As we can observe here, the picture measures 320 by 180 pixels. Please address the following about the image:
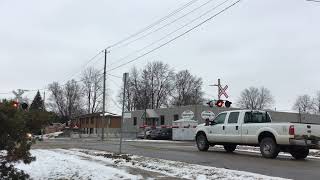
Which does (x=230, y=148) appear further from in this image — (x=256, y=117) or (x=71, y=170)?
(x=71, y=170)

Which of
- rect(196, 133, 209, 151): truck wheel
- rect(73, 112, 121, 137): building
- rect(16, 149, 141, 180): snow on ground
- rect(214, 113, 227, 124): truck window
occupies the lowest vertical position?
rect(16, 149, 141, 180): snow on ground

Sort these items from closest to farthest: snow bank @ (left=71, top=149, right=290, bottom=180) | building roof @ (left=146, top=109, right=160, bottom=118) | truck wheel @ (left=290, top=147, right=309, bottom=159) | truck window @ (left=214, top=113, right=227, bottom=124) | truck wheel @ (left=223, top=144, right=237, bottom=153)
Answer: snow bank @ (left=71, top=149, right=290, bottom=180)
truck wheel @ (left=290, top=147, right=309, bottom=159)
truck window @ (left=214, top=113, right=227, bottom=124)
truck wheel @ (left=223, top=144, right=237, bottom=153)
building roof @ (left=146, top=109, right=160, bottom=118)

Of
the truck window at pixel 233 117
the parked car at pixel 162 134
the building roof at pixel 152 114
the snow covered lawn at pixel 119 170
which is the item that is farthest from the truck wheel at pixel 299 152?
the building roof at pixel 152 114

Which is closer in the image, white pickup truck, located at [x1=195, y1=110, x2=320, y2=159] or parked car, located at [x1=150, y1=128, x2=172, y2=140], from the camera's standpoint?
white pickup truck, located at [x1=195, y1=110, x2=320, y2=159]

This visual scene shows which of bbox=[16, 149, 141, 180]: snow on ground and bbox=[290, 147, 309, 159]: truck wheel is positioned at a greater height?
bbox=[290, 147, 309, 159]: truck wheel

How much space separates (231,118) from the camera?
70.5ft

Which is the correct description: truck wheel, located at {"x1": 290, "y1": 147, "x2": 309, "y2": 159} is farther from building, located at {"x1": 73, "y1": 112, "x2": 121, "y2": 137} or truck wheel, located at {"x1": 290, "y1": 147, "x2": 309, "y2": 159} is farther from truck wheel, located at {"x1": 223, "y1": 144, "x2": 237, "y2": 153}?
building, located at {"x1": 73, "y1": 112, "x2": 121, "y2": 137}

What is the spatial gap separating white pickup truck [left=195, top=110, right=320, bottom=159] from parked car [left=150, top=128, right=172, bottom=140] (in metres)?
29.4

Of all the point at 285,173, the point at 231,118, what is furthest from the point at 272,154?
the point at 285,173

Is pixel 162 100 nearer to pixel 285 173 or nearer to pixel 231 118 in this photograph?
pixel 231 118

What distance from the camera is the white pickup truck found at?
18562mm

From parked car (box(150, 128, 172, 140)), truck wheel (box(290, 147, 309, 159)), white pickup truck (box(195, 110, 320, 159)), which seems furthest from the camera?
parked car (box(150, 128, 172, 140))

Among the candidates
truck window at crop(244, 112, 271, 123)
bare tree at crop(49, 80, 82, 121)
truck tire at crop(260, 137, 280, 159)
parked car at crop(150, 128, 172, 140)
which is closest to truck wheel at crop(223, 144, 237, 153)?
truck window at crop(244, 112, 271, 123)

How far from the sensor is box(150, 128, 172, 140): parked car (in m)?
52.6
